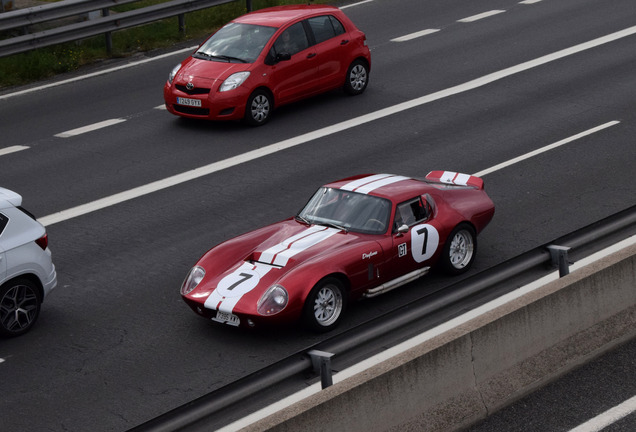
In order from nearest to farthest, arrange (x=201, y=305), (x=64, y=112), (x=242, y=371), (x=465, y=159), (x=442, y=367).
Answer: (x=442, y=367) → (x=242, y=371) → (x=201, y=305) → (x=465, y=159) → (x=64, y=112)

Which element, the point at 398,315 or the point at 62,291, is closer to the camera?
the point at 398,315

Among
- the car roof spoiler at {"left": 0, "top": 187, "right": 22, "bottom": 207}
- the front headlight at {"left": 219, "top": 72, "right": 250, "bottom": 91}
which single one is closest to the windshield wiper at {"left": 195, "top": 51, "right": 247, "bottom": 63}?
the front headlight at {"left": 219, "top": 72, "right": 250, "bottom": 91}

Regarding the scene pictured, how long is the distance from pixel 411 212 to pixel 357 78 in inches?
331

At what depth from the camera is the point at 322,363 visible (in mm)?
8219

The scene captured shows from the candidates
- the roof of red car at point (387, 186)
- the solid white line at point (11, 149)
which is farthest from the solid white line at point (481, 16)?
the roof of red car at point (387, 186)

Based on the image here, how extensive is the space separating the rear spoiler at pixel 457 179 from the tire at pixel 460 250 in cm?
101

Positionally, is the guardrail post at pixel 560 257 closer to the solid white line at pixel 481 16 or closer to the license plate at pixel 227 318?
the license plate at pixel 227 318

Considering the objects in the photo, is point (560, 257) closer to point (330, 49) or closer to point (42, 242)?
point (42, 242)

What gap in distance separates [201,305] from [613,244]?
512 cm

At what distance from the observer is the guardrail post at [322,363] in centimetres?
822

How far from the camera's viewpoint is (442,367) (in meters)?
8.56

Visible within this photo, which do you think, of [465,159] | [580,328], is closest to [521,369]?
[580,328]

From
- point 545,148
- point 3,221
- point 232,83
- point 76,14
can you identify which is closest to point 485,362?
point 3,221

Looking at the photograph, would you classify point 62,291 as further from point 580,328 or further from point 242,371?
point 580,328
